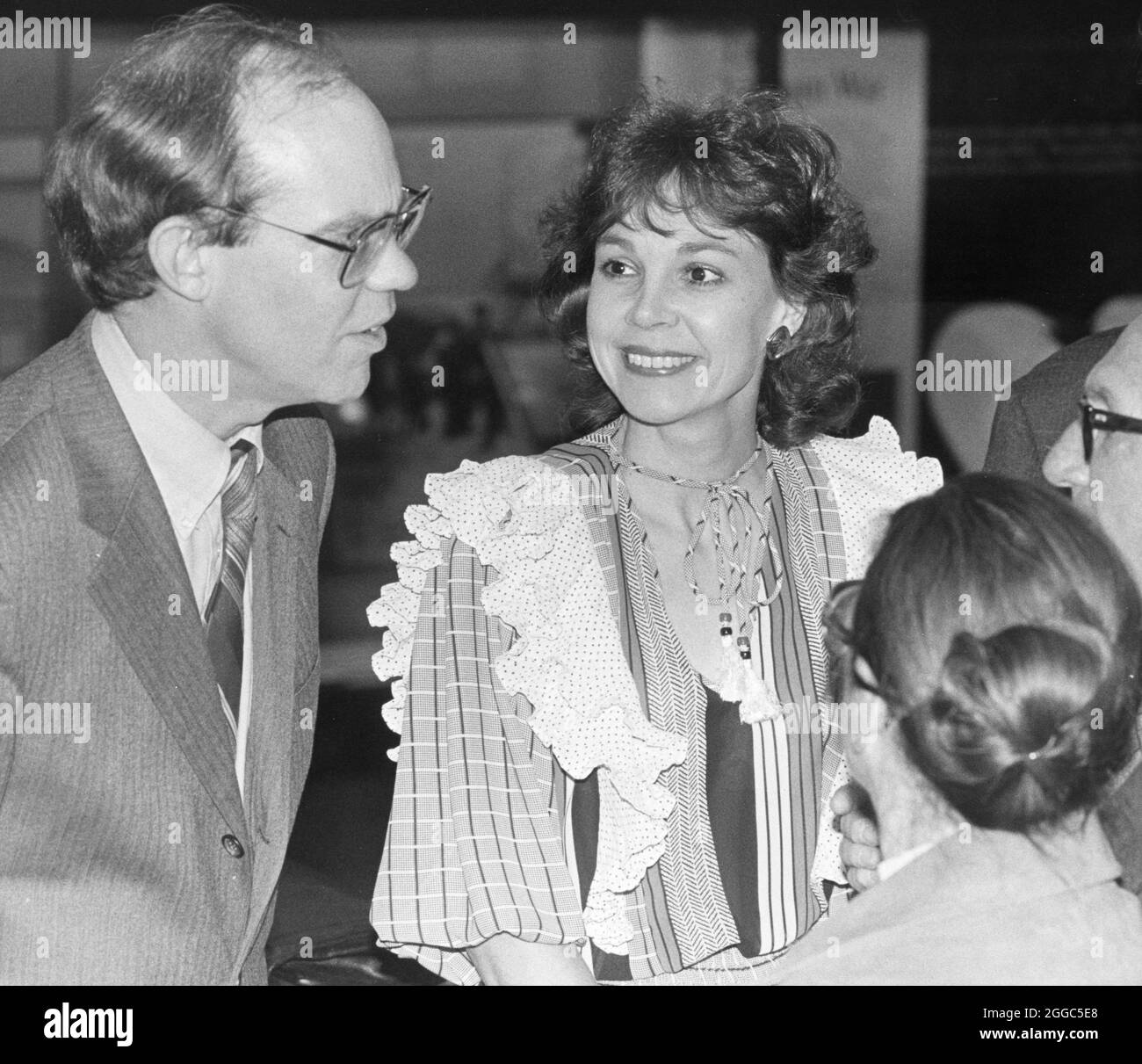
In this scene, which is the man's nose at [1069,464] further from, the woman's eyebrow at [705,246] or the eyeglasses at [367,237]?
the eyeglasses at [367,237]

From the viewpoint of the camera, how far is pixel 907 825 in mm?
1835

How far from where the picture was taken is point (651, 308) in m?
2.44

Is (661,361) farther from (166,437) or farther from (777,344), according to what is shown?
(166,437)

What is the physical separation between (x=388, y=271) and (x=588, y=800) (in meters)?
0.83

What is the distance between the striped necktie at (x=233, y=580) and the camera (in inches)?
88.7

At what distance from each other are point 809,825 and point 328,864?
7.34 ft

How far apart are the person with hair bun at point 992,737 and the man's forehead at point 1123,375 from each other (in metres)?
0.47

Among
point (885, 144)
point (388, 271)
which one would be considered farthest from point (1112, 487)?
point (885, 144)

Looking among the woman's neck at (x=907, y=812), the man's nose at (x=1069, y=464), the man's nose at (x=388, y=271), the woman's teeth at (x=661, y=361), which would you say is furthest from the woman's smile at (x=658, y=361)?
the woman's neck at (x=907, y=812)

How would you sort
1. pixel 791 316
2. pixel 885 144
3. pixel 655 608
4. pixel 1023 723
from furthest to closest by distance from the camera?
pixel 885 144, pixel 791 316, pixel 655 608, pixel 1023 723

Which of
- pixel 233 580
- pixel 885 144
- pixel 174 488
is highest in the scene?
pixel 885 144

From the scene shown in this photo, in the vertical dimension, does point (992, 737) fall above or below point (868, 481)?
below
